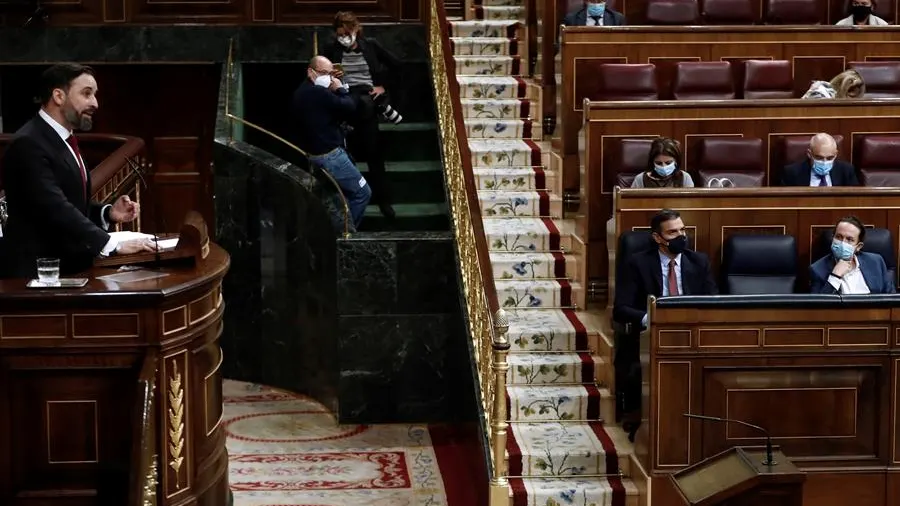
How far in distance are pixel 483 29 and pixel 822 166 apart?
2476mm

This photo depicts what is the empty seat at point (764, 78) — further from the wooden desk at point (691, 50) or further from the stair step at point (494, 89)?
the stair step at point (494, 89)

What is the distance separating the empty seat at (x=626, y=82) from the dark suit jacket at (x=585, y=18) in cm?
63

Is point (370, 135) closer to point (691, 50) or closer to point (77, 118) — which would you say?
point (691, 50)

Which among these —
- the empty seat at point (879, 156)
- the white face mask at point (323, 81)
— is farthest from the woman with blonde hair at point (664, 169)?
the white face mask at point (323, 81)

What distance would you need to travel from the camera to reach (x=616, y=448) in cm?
513

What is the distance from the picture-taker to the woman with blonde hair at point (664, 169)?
18.0 feet

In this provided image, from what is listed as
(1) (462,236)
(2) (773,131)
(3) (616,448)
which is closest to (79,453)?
(3) (616,448)

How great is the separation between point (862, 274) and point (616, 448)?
0.98 m

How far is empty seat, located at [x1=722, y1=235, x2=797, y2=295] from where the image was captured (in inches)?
207

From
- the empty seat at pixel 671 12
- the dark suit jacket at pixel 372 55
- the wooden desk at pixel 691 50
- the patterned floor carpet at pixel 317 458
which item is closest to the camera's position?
the patterned floor carpet at pixel 317 458

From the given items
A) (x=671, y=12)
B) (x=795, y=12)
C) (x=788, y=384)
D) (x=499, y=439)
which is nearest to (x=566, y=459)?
(x=499, y=439)

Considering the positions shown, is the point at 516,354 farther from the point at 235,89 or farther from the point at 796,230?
the point at 235,89

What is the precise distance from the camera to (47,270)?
4.11 metres

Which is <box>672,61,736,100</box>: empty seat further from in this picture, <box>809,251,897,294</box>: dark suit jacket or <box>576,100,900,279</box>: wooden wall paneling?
<box>809,251,897,294</box>: dark suit jacket
